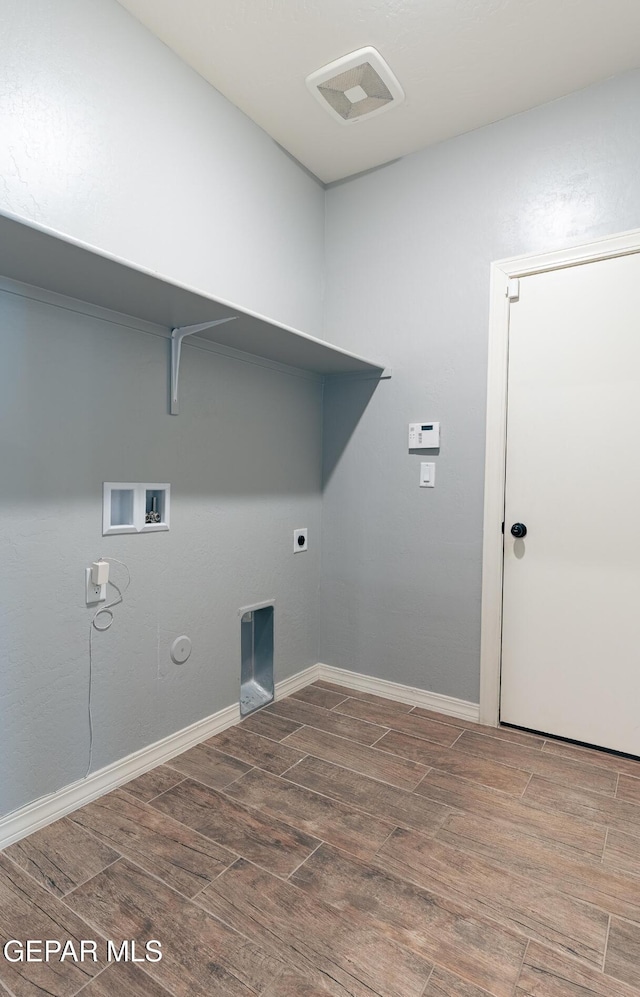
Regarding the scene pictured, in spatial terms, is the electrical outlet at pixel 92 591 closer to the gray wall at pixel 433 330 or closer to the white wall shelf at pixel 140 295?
the white wall shelf at pixel 140 295

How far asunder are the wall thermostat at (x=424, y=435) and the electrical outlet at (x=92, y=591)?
152 cm

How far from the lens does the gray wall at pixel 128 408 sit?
1.55 meters

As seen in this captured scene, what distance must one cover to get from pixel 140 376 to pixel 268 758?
1.52 m

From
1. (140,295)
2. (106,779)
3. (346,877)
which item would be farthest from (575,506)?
(106,779)

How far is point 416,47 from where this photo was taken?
193cm

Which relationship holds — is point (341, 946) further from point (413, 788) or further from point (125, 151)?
point (125, 151)

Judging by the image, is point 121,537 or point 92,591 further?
point 121,537

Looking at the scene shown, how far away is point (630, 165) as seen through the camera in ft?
6.64

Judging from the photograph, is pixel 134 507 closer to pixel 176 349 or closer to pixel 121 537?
pixel 121 537

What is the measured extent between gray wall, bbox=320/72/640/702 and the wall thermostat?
0.04 metres

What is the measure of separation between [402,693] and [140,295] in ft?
6.89

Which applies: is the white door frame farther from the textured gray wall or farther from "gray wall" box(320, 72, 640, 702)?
the textured gray wall

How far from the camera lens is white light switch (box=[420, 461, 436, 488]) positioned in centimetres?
251

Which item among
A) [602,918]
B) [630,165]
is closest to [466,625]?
[602,918]
